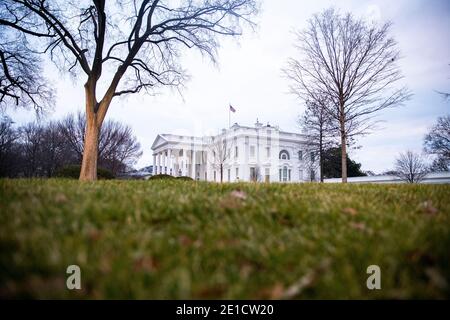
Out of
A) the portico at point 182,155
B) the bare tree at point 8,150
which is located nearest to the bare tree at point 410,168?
the portico at point 182,155

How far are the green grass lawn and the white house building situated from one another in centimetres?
5006

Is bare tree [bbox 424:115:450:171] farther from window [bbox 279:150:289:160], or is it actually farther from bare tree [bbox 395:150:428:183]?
window [bbox 279:150:289:160]

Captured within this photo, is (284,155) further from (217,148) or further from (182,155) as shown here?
(182,155)

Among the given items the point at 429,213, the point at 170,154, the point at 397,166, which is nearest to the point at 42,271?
the point at 429,213

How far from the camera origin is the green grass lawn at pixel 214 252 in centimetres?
145

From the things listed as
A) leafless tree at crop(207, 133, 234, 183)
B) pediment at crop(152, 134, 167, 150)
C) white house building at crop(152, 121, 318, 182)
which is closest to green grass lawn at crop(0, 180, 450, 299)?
white house building at crop(152, 121, 318, 182)

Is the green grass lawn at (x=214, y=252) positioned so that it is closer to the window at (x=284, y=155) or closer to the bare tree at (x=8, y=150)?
the bare tree at (x=8, y=150)

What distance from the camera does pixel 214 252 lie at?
190cm

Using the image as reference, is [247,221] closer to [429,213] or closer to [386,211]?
[386,211]

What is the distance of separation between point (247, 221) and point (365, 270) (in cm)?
116

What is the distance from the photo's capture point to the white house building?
57062 mm

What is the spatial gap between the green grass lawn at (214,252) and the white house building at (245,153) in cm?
5006

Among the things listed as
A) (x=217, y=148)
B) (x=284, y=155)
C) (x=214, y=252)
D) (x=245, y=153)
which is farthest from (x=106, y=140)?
(x=214, y=252)

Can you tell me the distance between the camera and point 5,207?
2.67 m
